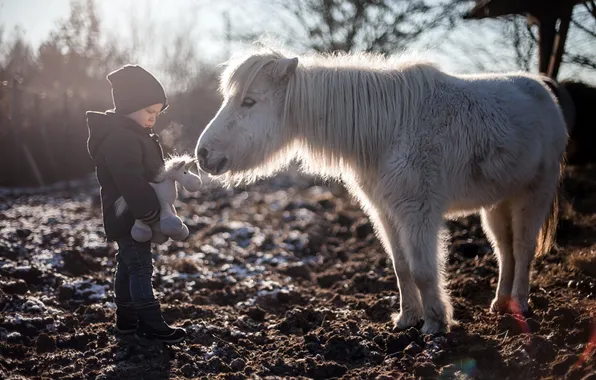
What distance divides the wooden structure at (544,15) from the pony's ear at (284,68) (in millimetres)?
3621

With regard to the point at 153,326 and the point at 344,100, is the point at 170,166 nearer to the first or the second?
the point at 153,326

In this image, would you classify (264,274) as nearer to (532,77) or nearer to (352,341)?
(352,341)

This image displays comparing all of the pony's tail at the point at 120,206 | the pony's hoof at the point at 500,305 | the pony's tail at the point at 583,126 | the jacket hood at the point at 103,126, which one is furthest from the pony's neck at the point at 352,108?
the pony's tail at the point at 583,126

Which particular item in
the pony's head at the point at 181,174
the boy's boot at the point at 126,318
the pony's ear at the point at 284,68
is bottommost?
the boy's boot at the point at 126,318

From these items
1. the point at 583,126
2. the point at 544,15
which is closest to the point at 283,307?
the point at 544,15

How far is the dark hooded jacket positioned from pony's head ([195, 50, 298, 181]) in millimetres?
377

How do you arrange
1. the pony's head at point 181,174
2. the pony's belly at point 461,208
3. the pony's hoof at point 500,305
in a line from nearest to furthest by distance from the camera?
the pony's head at point 181,174 < the pony's belly at point 461,208 < the pony's hoof at point 500,305

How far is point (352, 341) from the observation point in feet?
13.2

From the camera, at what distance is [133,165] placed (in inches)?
151

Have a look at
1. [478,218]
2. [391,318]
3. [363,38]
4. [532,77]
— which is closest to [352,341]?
[391,318]

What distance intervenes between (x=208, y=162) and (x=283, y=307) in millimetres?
1950

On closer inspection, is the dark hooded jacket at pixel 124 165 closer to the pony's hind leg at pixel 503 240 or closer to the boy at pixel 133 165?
the boy at pixel 133 165

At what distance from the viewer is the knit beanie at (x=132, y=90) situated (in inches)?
158

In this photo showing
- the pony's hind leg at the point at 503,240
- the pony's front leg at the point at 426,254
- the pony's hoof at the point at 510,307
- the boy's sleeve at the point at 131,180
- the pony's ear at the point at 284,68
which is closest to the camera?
the boy's sleeve at the point at 131,180
